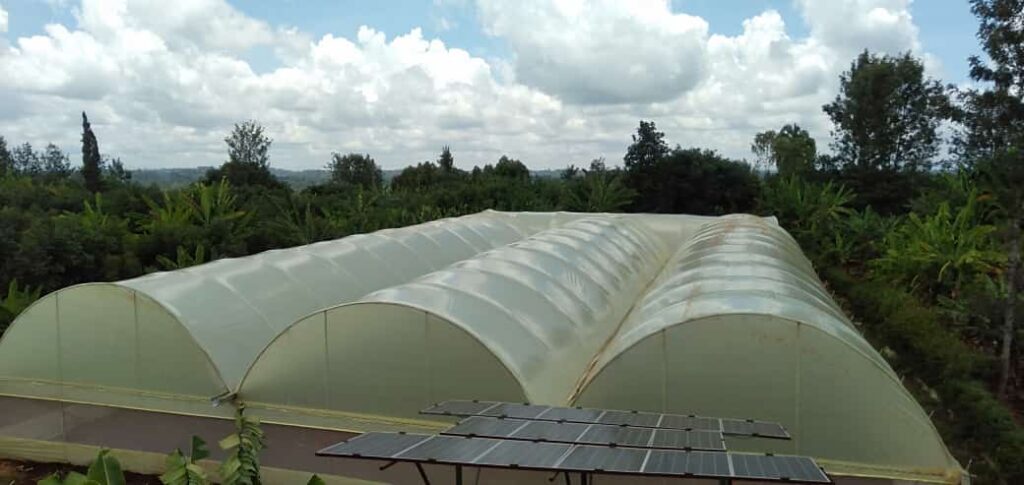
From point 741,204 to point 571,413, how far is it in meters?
32.6

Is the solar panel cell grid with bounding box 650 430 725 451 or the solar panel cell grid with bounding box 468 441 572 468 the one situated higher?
the solar panel cell grid with bounding box 468 441 572 468

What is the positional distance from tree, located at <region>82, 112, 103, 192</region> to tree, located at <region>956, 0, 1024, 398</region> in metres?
32.7

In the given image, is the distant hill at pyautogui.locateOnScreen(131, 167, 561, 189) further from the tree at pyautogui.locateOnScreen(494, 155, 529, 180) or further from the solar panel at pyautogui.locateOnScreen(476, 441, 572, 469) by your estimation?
the solar panel at pyautogui.locateOnScreen(476, 441, 572, 469)

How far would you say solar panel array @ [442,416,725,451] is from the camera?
470cm

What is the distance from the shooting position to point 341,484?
24.6 ft

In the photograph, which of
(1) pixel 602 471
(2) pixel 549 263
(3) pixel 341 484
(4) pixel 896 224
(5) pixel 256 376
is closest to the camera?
(1) pixel 602 471

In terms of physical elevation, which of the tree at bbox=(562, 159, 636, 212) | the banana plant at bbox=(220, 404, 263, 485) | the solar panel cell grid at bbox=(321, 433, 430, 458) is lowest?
the banana plant at bbox=(220, 404, 263, 485)

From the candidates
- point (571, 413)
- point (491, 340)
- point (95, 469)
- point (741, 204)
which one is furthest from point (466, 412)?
point (741, 204)

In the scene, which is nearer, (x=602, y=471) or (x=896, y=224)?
(x=602, y=471)

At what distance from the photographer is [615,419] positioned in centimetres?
559

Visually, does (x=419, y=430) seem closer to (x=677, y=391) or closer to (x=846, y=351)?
(x=677, y=391)

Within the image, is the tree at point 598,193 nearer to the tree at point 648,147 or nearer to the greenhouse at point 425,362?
the tree at point 648,147

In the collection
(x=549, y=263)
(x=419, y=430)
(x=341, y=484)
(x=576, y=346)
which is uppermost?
(x=549, y=263)

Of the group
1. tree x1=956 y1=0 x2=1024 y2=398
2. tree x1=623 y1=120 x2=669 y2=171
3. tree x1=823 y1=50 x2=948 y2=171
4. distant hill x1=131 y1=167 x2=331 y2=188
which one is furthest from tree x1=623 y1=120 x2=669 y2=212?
tree x1=956 y1=0 x2=1024 y2=398
